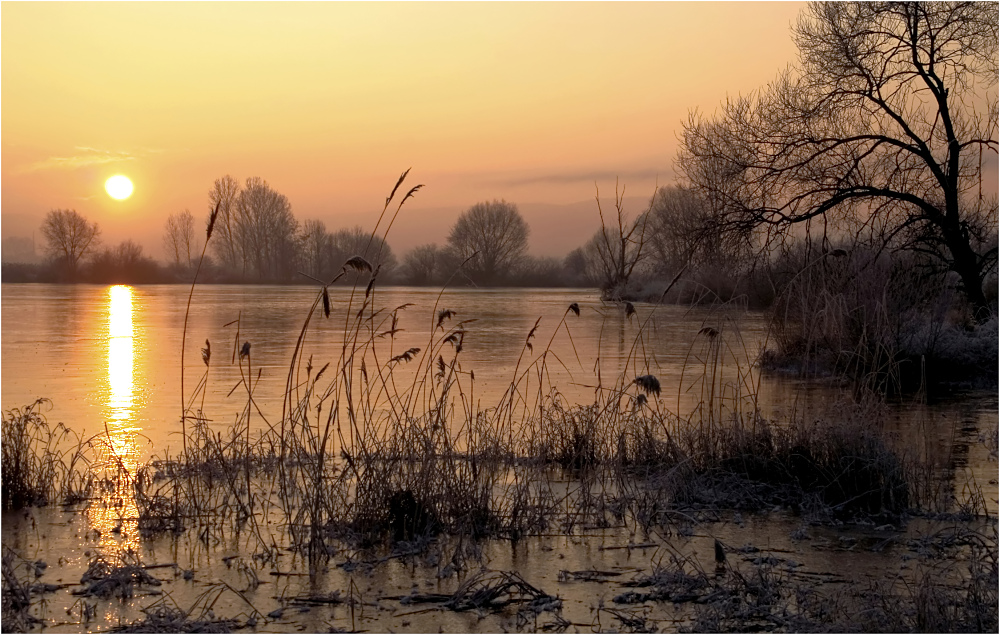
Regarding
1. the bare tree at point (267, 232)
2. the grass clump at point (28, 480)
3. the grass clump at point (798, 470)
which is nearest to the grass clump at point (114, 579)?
the grass clump at point (28, 480)

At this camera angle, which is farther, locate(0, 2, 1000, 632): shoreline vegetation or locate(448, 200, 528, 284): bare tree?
locate(448, 200, 528, 284): bare tree

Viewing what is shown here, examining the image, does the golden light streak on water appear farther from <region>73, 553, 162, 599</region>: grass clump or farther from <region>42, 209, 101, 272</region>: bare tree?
<region>42, 209, 101, 272</region>: bare tree

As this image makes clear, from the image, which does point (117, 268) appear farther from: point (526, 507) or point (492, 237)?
point (526, 507)

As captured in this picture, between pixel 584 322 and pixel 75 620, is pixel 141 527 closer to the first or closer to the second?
pixel 75 620

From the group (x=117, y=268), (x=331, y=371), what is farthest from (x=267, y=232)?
(x=331, y=371)

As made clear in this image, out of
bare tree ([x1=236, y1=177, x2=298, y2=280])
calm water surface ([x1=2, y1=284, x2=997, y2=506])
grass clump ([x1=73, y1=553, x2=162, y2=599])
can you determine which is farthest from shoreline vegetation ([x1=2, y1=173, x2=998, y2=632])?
bare tree ([x1=236, y1=177, x2=298, y2=280])

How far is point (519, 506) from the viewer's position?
572cm

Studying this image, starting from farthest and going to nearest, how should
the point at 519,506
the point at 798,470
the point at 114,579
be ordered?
the point at 798,470, the point at 519,506, the point at 114,579

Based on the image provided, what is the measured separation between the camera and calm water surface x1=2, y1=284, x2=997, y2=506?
27.9ft

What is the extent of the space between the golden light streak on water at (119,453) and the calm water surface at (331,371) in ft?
0.11

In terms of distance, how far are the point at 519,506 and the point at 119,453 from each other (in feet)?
12.8

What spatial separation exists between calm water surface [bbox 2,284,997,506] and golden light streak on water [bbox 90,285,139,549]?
3cm

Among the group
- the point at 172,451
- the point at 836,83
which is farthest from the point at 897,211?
the point at 172,451

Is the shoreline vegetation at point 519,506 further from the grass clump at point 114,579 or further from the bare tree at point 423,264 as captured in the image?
the bare tree at point 423,264
